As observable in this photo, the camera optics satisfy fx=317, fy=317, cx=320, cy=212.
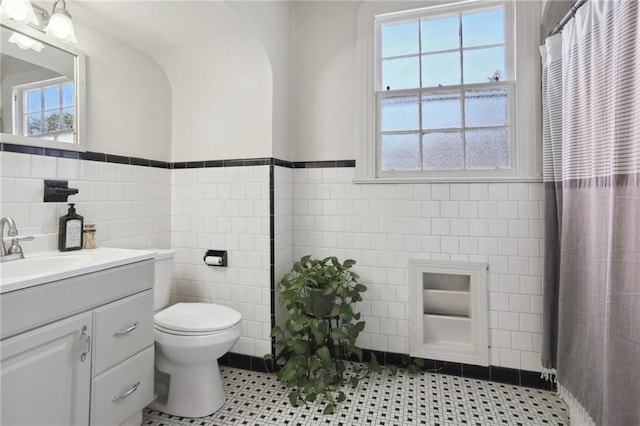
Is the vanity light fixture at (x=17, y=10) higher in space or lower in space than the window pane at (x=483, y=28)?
lower

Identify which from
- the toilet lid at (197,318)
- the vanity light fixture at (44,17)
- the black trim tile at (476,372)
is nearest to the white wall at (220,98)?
the vanity light fixture at (44,17)

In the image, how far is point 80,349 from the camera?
1.18 meters

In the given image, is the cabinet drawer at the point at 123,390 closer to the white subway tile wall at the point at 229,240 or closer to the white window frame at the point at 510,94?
the white subway tile wall at the point at 229,240

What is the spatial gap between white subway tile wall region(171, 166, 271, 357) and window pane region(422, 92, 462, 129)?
114 cm

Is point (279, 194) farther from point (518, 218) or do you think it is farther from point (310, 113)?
point (518, 218)

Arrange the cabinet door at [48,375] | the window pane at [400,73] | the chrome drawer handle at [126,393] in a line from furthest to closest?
the window pane at [400,73], the chrome drawer handle at [126,393], the cabinet door at [48,375]

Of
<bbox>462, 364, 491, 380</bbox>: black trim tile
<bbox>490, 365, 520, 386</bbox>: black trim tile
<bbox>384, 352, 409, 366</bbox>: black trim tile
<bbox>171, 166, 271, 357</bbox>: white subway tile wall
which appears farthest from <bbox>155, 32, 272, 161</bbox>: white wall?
<bbox>490, 365, 520, 386</bbox>: black trim tile

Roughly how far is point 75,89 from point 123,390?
1523 millimetres

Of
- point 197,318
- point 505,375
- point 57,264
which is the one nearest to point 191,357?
point 197,318

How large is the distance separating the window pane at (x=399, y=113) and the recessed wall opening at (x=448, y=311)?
0.92 meters

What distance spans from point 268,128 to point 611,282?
185 centimetres

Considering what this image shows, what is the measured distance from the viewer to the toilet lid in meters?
1.57

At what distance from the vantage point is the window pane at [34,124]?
1.51 metres

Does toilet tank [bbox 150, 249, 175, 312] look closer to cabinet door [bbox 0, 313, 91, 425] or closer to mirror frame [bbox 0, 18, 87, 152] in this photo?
cabinet door [bbox 0, 313, 91, 425]
